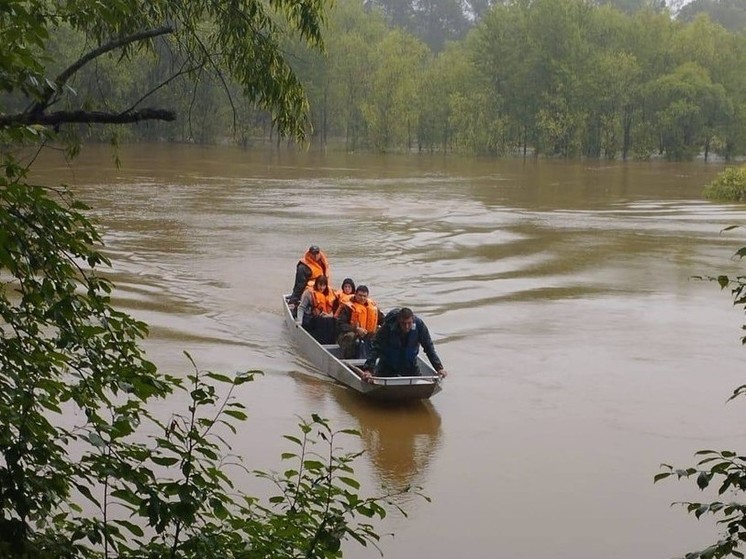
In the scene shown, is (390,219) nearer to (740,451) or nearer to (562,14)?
(740,451)

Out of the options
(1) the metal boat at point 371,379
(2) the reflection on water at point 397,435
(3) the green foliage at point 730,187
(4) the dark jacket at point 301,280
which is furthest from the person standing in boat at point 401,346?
(3) the green foliage at point 730,187

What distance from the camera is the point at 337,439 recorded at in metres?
11.1

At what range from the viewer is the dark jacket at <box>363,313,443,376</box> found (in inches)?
460

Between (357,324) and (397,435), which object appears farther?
(357,324)

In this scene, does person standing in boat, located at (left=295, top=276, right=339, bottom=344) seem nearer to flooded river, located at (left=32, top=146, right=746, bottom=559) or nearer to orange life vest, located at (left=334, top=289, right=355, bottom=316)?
orange life vest, located at (left=334, top=289, right=355, bottom=316)

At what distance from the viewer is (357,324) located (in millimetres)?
13477

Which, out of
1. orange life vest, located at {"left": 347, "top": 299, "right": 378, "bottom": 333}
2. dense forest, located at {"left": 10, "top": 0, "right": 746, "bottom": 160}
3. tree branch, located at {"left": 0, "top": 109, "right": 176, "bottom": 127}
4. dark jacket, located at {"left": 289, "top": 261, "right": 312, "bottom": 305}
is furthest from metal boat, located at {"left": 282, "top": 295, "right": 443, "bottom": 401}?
dense forest, located at {"left": 10, "top": 0, "right": 746, "bottom": 160}

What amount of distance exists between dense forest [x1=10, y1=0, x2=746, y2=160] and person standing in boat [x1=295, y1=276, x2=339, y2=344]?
47.5 meters

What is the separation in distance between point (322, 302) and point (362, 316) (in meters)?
1.28

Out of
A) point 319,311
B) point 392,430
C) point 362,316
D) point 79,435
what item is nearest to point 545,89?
point 319,311

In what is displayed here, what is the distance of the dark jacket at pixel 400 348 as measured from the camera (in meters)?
11.7

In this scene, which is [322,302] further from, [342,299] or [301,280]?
[301,280]

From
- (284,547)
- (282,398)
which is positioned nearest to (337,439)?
(282,398)

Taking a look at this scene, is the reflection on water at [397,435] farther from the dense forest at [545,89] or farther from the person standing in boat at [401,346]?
the dense forest at [545,89]
